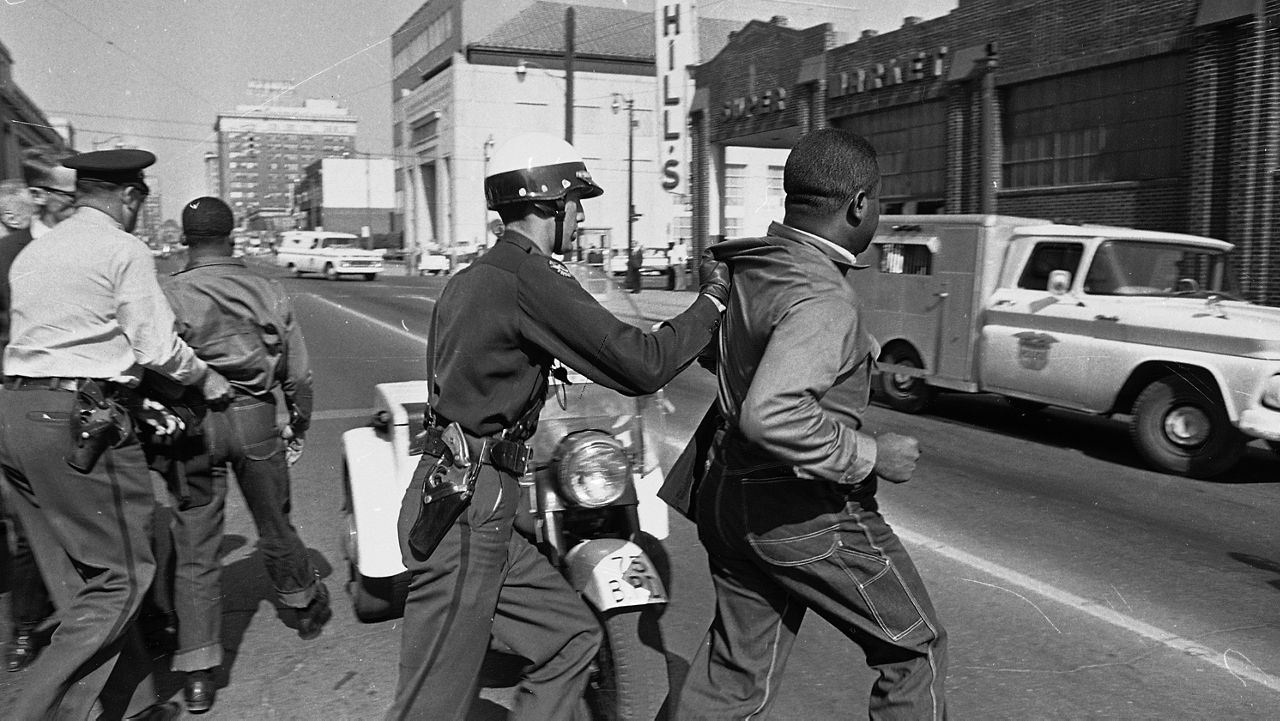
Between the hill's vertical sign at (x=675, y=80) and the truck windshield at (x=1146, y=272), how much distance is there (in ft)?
81.6

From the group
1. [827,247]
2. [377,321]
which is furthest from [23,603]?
[377,321]

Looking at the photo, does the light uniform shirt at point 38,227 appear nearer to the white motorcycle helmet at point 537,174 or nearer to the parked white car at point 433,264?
the white motorcycle helmet at point 537,174

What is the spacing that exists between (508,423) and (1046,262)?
8.26m

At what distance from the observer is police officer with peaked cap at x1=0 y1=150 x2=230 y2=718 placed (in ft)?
10.4

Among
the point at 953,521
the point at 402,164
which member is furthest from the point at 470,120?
the point at 953,521

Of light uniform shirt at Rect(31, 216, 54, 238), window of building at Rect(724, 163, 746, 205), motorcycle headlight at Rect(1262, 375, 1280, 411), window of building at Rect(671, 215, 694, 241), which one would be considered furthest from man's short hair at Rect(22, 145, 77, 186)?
window of building at Rect(671, 215, 694, 241)

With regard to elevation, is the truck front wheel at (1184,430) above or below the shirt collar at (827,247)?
below

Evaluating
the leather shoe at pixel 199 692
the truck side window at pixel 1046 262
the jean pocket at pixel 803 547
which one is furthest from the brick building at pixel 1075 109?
the leather shoe at pixel 199 692

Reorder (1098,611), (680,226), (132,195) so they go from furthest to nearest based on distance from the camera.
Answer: (680,226) < (1098,611) < (132,195)

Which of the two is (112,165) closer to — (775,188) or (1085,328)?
(1085,328)

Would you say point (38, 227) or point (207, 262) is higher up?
point (38, 227)

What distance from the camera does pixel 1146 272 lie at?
9273mm

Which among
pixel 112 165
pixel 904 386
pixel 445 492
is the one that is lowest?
pixel 904 386

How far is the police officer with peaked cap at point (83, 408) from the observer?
10.4 ft
